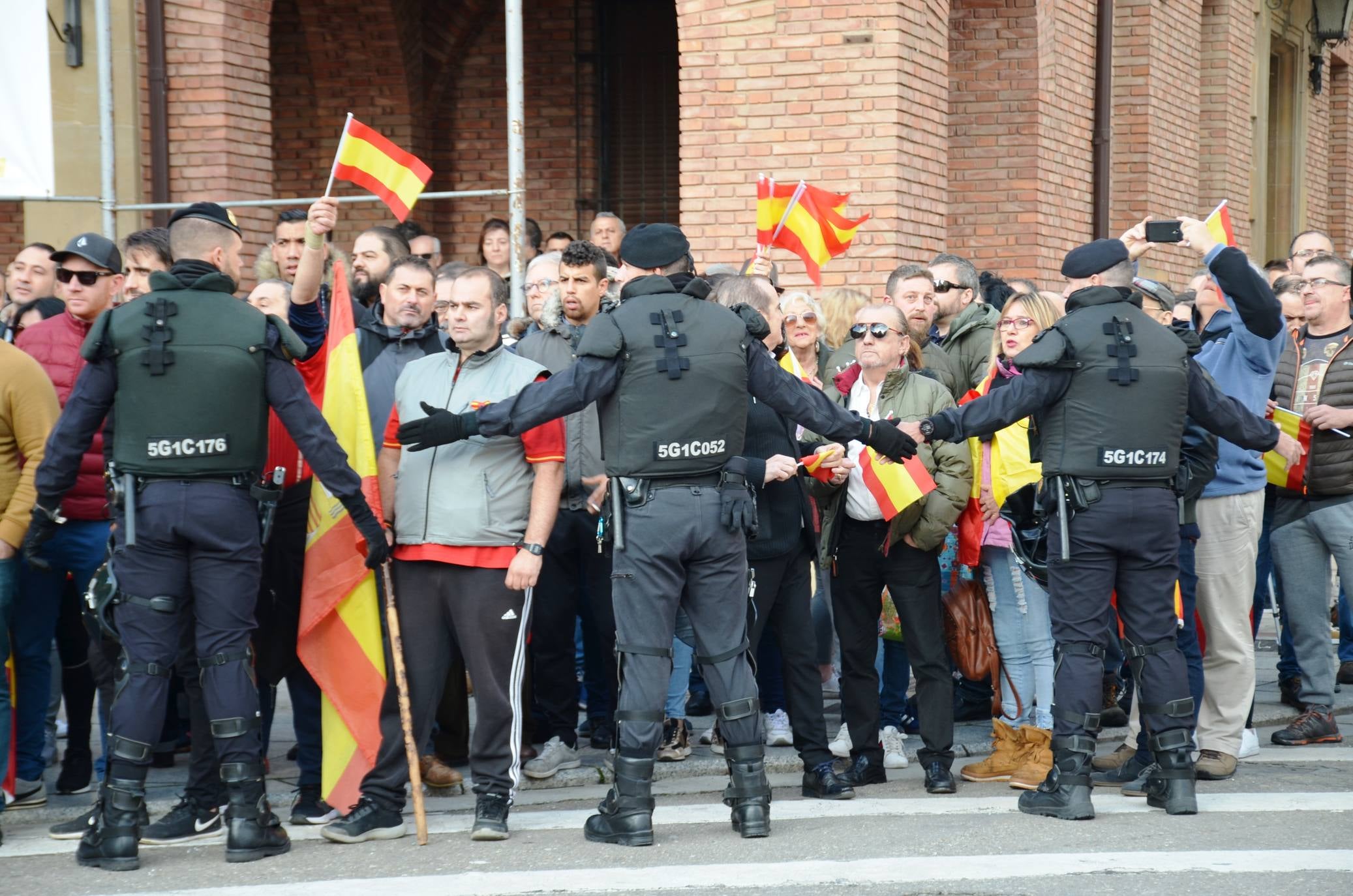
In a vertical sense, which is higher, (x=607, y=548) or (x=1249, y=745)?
(x=607, y=548)

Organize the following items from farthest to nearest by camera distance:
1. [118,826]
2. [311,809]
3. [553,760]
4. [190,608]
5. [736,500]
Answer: [553,760] < [311,809] < [736,500] < [190,608] < [118,826]

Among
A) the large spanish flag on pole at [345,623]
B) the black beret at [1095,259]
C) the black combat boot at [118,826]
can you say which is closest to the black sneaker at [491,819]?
the large spanish flag on pole at [345,623]

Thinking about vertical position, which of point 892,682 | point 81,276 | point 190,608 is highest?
point 81,276

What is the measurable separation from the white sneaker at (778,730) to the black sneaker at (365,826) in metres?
1.98

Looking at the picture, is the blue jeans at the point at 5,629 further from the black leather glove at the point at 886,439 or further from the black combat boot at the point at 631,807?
the black leather glove at the point at 886,439

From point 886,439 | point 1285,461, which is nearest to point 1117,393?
point 886,439

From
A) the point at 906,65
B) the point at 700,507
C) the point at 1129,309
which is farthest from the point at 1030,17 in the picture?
the point at 700,507

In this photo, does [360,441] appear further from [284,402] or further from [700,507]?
[700,507]

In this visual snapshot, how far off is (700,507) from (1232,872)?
6.84 ft

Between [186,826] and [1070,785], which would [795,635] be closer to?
[1070,785]

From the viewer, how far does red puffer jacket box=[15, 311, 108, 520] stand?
6188 millimetres

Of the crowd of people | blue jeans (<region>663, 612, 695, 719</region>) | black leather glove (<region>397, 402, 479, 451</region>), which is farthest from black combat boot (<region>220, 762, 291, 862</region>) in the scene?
blue jeans (<region>663, 612, 695, 719</region>)

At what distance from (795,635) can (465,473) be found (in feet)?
4.79

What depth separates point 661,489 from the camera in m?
5.61
